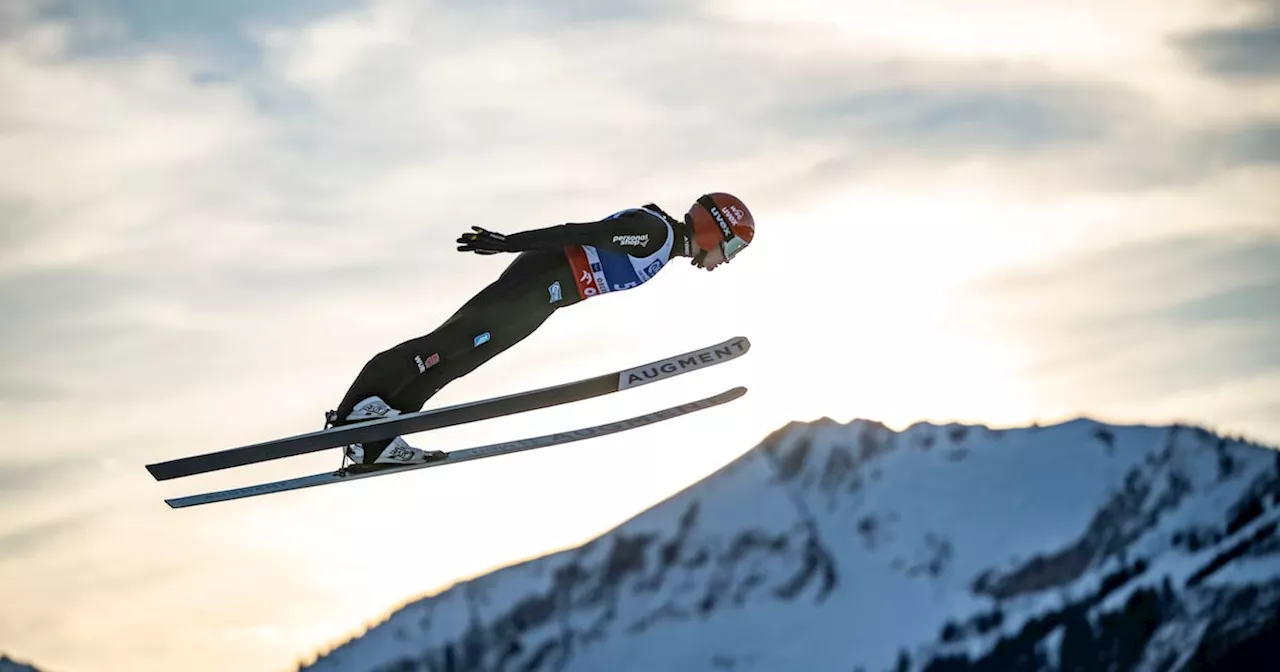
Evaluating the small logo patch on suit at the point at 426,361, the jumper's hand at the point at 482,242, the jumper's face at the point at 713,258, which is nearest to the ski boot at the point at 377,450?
the small logo patch on suit at the point at 426,361

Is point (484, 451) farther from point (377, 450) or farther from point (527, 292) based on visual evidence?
point (527, 292)

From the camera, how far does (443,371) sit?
47.0ft

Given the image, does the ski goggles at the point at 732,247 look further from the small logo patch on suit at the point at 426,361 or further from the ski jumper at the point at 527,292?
the small logo patch on suit at the point at 426,361

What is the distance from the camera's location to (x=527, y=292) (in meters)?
14.6

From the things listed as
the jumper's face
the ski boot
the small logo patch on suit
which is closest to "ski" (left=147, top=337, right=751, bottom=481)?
the ski boot

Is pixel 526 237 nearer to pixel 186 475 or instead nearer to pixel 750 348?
pixel 750 348

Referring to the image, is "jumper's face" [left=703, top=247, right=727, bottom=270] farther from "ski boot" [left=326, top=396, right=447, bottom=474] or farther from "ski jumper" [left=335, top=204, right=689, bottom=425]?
"ski boot" [left=326, top=396, right=447, bottom=474]

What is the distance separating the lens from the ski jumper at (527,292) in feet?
46.2

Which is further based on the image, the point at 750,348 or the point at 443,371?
the point at 750,348

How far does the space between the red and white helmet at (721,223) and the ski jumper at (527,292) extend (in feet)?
0.67

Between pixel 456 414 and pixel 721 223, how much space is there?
10.8ft

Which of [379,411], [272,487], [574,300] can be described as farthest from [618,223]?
[272,487]

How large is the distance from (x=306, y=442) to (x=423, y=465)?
4.64 feet

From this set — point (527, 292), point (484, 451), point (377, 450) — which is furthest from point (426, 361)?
point (484, 451)
